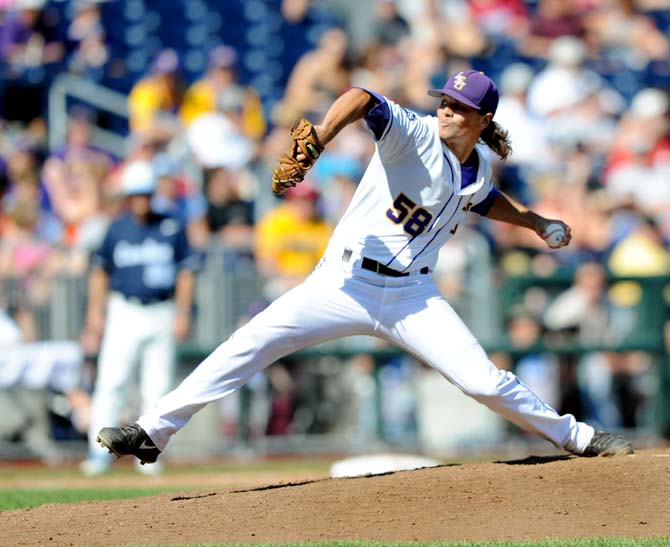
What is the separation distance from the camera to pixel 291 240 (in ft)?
39.1

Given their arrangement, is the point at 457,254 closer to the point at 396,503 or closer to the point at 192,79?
the point at 192,79

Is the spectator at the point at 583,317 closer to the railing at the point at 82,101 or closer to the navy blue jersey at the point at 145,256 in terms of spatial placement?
the navy blue jersey at the point at 145,256

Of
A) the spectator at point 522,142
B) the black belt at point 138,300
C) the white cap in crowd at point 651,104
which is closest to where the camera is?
the black belt at point 138,300

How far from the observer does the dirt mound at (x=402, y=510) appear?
19.2 ft

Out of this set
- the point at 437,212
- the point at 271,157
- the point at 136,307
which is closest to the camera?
the point at 437,212

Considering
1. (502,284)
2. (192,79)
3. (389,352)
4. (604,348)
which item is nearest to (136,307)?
(389,352)

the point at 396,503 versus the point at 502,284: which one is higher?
the point at 396,503

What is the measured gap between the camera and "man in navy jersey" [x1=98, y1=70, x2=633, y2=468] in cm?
636

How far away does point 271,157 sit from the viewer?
1317 cm

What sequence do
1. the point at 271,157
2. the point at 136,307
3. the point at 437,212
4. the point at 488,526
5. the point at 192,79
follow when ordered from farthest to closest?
the point at 192,79
the point at 271,157
the point at 136,307
the point at 437,212
the point at 488,526

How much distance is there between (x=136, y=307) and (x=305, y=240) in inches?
77.0

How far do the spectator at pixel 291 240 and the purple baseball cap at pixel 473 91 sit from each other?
5414 millimetres

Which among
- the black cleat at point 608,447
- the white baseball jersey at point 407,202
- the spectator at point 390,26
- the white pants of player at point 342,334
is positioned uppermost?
the white baseball jersey at point 407,202

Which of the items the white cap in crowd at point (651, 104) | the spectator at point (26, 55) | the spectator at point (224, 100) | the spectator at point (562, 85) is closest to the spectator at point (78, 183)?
the spectator at point (26, 55)
